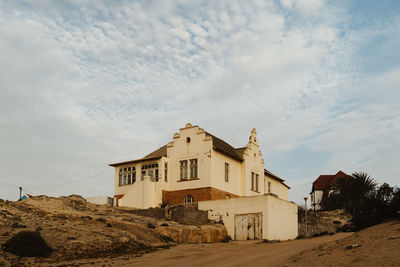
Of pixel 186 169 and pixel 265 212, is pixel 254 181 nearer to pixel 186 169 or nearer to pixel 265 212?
pixel 186 169

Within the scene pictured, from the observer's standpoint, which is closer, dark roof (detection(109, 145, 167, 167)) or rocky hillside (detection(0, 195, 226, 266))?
rocky hillside (detection(0, 195, 226, 266))

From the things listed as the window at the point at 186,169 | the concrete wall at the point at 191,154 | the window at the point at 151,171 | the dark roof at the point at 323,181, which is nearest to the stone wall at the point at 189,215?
the concrete wall at the point at 191,154

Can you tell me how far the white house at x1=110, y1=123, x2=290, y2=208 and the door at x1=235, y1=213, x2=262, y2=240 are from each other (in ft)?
20.3

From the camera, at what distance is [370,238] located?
18094 mm

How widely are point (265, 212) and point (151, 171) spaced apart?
14237mm

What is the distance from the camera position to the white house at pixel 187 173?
41.3 metres

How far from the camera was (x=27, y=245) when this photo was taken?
65.3 feet

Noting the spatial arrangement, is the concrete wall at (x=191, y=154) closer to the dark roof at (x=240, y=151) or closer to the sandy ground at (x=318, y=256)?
the dark roof at (x=240, y=151)

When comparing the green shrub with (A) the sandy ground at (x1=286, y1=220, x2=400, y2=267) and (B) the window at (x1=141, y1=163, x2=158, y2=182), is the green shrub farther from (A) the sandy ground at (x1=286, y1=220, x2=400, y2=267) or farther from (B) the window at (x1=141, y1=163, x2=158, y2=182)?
(B) the window at (x1=141, y1=163, x2=158, y2=182)

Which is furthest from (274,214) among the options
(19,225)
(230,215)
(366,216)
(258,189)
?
(19,225)

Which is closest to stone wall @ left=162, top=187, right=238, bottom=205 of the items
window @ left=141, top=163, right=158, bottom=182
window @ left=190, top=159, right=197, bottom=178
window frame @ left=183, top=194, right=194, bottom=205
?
window frame @ left=183, top=194, right=194, bottom=205

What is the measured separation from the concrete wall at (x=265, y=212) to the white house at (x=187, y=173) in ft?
14.0

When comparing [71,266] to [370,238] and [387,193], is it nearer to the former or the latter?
[370,238]

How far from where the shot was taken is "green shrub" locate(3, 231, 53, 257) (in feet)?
64.4
